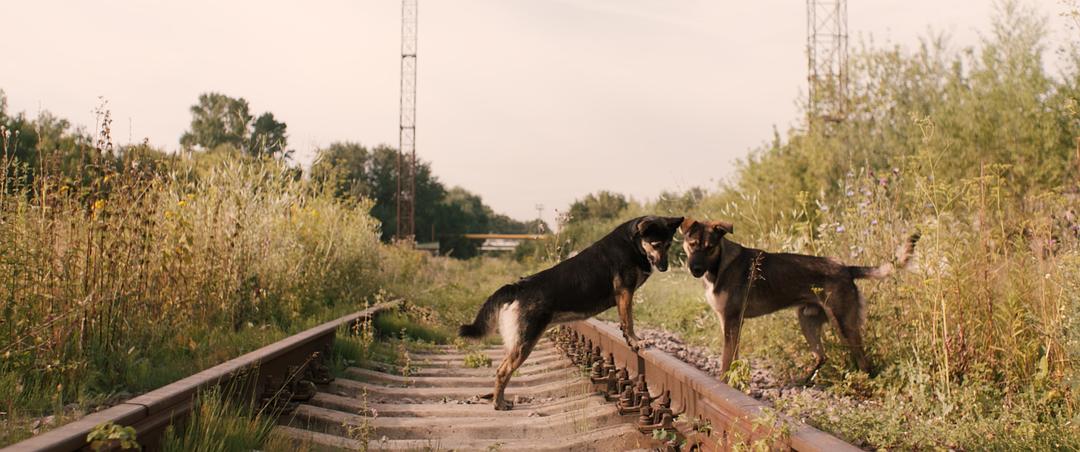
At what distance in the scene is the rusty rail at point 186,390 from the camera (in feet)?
10.0

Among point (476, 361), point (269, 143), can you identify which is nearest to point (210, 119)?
point (269, 143)

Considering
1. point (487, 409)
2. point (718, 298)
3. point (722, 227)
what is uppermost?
point (722, 227)

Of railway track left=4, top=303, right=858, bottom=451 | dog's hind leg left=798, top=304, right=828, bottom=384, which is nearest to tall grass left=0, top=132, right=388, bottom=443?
railway track left=4, top=303, right=858, bottom=451

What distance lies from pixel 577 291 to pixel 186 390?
2.60 metres

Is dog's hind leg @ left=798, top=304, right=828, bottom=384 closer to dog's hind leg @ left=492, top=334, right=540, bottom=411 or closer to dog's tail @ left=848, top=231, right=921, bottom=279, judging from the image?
dog's tail @ left=848, top=231, right=921, bottom=279

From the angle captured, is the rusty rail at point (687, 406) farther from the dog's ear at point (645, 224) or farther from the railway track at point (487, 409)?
the dog's ear at point (645, 224)

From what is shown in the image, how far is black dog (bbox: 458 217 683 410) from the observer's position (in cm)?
543

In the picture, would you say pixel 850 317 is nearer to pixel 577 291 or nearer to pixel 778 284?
pixel 778 284

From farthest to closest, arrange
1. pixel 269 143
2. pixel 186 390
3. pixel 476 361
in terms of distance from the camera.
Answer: pixel 269 143
pixel 476 361
pixel 186 390

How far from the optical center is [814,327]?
607cm

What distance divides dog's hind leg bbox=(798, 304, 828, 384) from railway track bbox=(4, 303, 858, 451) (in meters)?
1.29

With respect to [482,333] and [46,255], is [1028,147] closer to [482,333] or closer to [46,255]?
[482,333]

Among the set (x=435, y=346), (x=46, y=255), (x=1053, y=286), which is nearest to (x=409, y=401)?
(x=46, y=255)

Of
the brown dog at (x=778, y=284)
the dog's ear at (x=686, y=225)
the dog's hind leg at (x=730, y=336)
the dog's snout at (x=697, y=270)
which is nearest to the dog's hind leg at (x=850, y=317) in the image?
the brown dog at (x=778, y=284)
